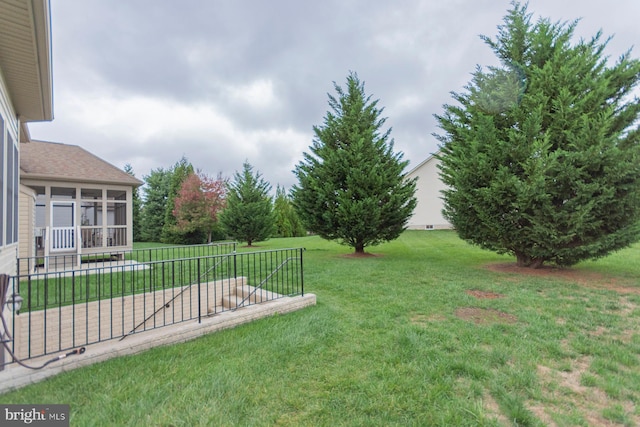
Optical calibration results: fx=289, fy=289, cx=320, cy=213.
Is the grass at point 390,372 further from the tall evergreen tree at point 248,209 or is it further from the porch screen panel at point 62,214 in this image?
the tall evergreen tree at point 248,209

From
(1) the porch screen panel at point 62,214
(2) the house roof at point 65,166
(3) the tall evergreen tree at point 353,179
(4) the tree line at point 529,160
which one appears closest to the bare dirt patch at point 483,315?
(4) the tree line at point 529,160

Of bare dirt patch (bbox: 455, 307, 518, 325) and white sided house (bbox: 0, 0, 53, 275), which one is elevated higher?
white sided house (bbox: 0, 0, 53, 275)

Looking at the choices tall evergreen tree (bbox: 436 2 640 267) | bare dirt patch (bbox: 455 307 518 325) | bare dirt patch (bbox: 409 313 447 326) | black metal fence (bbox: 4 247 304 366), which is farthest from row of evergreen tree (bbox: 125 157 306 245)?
bare dirt patch (bbox: 455 307 518 325)

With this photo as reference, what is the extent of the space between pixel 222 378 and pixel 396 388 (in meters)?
1.53

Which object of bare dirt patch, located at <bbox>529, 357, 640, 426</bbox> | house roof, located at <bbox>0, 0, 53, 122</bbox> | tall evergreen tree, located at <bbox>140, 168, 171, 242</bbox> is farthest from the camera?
tall evergreen tree, located at <bbox>140, 168, 171, 242</bbox>

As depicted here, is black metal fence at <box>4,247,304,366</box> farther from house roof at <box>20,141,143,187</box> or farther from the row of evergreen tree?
the row of evergreen tree

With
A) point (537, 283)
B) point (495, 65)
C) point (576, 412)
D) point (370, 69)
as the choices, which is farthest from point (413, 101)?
point (576, 412)

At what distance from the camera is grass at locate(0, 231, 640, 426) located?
213 centimetres

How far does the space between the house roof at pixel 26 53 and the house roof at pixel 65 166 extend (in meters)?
4.97

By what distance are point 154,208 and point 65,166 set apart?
14.1 m

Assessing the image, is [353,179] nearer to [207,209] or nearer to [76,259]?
[76,259]

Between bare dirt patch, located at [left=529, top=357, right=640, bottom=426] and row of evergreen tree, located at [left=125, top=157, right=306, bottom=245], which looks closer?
bare dirt patch, located at [left=529, top=357, right=640, bottom=426]

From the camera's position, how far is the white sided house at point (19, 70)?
294 cm

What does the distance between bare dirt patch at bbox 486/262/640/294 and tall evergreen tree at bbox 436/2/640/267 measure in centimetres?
33
